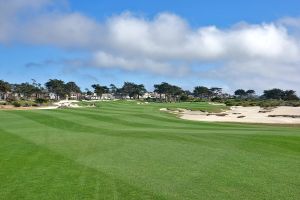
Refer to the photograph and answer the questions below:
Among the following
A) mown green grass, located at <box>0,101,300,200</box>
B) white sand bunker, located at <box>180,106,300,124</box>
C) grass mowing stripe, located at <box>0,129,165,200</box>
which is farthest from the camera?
white sand bunker, located at <box>180,106,300,124</box>

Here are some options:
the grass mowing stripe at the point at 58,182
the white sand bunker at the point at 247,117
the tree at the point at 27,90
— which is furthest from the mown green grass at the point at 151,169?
the tree at the point at 27,90

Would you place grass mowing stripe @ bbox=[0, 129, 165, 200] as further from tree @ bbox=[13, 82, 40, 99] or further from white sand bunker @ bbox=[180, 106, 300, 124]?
tree @ bbox=[13, 82, 40, 99]

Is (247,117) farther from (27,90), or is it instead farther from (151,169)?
(27,90)

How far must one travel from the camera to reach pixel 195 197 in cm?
1059

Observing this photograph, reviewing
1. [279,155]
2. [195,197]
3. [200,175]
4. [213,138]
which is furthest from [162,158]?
[213,138]

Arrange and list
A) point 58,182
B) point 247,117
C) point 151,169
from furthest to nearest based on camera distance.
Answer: point 247,117 < point 151,169 < point 58,182

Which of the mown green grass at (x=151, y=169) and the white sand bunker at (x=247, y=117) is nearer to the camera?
the mown green grass at (x=151, y=169)

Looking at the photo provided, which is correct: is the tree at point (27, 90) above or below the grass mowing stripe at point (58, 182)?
above

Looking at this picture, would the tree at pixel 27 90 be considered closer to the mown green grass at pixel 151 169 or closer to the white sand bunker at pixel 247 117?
the white sand bunker at pixel 247 117

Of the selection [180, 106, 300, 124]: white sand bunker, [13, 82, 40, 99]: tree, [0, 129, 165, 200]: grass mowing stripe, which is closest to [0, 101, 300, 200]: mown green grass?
[0, 129, 165, 200]: grass mowing stripe

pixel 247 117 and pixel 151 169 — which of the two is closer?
pixel 151 169

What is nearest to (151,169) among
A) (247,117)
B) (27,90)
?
(247,117)

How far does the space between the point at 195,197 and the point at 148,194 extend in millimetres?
1224

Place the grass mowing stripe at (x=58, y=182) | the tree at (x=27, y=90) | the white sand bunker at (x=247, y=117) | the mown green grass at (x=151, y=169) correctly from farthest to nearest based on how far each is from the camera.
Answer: the tree at (x=27, y=90) → the white sand bunker at (x=247, y=117) → the mown green grass at (x=151, y=169) → the grass mowing stripe at (x=58, y=182)
